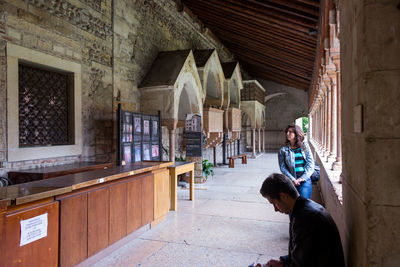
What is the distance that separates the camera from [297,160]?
3549 millimetres

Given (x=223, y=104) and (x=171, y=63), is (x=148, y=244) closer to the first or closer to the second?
(x=171, y=63)

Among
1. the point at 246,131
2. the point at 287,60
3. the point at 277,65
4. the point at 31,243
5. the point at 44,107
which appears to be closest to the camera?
the point at 31,243

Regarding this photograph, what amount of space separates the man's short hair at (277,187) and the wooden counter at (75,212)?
1605mm

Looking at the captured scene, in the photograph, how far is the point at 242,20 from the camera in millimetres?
8734

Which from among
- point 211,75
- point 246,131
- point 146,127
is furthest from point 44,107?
point 246,131

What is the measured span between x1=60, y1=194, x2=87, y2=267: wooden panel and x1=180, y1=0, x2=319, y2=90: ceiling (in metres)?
5.37

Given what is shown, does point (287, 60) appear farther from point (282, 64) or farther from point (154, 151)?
point (154, 151)

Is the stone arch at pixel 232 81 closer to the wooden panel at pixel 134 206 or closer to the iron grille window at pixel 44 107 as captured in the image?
the iron grille window at pixel 44 107

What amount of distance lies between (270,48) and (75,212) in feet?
30.0

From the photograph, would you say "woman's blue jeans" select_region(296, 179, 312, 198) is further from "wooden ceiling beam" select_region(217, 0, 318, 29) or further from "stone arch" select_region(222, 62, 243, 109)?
"stone arch" select_region(222, 62, 243, 109)

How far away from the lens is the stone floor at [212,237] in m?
2.99

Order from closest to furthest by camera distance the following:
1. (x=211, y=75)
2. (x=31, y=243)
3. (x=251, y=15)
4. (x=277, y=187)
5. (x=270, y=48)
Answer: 1. (x=277, y=187)
2. (x=31, y=243)
3. (x=251, y=15)
4. (x=211, y=75)
5. (x=270, y=48)

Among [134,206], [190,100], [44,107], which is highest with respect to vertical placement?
[190,100]

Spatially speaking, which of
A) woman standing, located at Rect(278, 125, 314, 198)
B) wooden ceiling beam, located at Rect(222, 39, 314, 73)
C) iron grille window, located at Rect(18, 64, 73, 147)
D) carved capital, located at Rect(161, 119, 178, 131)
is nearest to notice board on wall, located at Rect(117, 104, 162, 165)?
carved capital, located at Rect(161, 119, 178, 131)
